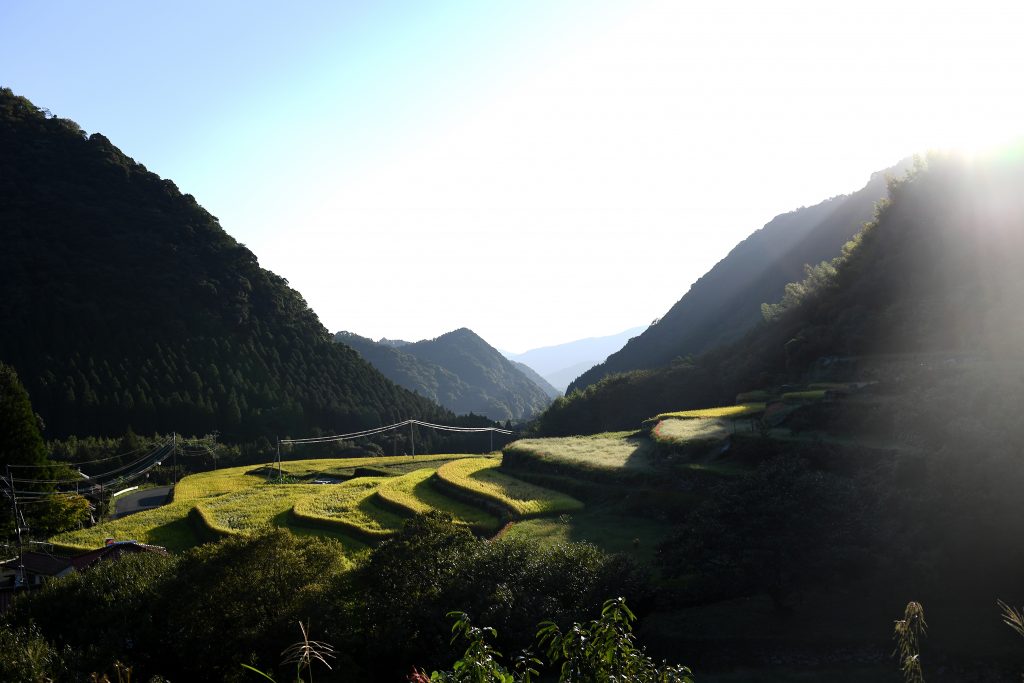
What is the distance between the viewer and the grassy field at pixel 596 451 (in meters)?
27.8

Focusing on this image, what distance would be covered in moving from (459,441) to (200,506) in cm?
4247

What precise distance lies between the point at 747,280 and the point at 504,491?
322 ft

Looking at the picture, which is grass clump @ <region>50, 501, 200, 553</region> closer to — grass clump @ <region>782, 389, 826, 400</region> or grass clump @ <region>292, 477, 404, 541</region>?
grass clump @ <region>292, 477, 404, 541</region>

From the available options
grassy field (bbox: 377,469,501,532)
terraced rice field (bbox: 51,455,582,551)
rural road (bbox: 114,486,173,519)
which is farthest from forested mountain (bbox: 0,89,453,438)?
grassy field (bbox: 377,469,501,532)

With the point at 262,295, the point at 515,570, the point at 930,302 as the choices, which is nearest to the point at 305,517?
the point at 515,570

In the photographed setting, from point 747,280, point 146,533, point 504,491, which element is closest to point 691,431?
point 504,491

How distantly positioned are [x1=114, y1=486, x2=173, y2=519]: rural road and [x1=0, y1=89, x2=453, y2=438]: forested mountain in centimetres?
1962

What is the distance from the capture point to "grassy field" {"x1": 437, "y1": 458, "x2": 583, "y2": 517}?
2499 centimetres

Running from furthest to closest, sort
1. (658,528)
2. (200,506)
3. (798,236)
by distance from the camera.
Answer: (798,236) < (200,506) < (658,528)

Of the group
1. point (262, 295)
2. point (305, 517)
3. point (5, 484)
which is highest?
point (262, 295)

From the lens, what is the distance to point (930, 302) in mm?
36406

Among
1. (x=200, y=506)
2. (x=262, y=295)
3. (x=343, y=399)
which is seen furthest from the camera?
(x=262, y=295)

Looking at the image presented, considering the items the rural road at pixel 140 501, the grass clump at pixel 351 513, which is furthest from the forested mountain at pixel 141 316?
the grass clump at pixel 351 513

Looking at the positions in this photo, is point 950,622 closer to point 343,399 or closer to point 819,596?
point 819,596
